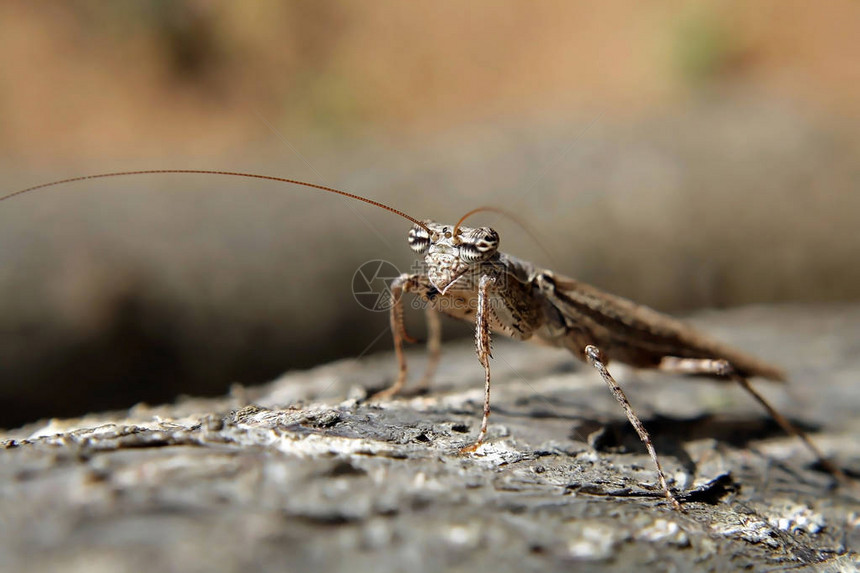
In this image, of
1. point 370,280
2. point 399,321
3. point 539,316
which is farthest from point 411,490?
point 370,280

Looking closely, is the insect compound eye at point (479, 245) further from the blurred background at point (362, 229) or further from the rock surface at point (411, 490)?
the blurred background at point (362, 229)

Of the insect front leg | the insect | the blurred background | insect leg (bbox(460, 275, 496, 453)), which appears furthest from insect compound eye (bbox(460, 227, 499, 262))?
the blurred background

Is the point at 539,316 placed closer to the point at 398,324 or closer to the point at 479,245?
the point at 479,245

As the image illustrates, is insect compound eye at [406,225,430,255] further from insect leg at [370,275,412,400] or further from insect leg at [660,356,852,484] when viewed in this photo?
insect leg at [660,356,852,484]

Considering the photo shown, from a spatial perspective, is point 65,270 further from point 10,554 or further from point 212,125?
point 212,125

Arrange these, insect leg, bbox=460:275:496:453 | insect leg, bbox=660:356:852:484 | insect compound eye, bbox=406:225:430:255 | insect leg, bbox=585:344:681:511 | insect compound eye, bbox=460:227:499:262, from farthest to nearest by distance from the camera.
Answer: insect leg, bbox=660:356:852:484 → insect compound eye, bbox=406:225:430:255 → insect compound eye, bbox=460:227:499:262 → insect leg, bbox=460:275:496:453 → insect leg, bbox=585:344:681:511
